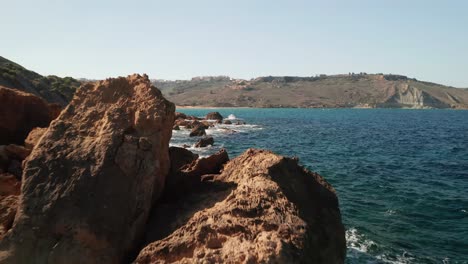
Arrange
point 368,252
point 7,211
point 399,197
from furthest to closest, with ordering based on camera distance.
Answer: point 399,197
point 368,252
point 7,211

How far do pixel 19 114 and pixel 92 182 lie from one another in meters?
5.83

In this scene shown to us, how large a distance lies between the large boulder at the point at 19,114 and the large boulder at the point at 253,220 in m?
5.78

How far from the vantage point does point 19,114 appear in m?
11.5

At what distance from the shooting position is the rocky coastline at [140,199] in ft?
21.6

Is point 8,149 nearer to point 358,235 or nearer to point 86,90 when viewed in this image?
point 86,90

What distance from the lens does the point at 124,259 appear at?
7043 mm

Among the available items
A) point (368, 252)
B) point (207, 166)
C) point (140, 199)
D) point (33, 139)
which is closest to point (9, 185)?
point (33, 139)

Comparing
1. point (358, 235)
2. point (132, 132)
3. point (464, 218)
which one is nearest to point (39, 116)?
point (132, 132)

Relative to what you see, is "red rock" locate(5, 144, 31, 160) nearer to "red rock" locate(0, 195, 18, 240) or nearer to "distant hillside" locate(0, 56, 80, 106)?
"red rock" locate(0, 195, 18, 240)

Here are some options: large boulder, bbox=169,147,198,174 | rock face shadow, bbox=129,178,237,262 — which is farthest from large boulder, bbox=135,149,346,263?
large boulder, bbox=169,147,198,174

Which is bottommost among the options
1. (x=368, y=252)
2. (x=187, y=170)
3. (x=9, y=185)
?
(x=368, y=252)

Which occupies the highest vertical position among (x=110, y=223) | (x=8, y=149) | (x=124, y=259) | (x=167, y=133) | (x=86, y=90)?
(x=86, y=90)

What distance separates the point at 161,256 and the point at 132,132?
298 centimetres

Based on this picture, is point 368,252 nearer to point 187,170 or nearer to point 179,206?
point 187,170
